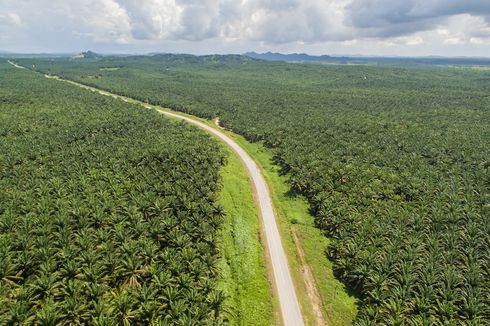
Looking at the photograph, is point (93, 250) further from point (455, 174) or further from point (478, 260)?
point (455, 174)

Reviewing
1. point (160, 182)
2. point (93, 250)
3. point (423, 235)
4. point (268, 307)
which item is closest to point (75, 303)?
point (93, 250)

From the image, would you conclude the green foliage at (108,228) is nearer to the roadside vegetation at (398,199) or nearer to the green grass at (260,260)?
the green grass at (260,260)

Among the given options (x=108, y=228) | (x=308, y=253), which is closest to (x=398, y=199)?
(x=308, y=253)

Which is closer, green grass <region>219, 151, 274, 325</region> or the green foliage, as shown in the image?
the green foliage

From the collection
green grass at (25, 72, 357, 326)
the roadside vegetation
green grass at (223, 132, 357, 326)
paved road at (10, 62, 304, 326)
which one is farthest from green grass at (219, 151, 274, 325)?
the roadside vegetation

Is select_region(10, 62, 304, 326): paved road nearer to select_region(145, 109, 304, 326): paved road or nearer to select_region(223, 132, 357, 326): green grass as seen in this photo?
select_region(145, 109, 304, 326): paved road

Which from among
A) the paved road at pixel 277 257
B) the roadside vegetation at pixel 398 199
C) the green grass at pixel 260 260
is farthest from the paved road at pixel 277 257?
the roadside vegetation at pixel 398 199

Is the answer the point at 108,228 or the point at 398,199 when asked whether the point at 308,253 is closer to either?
the point at 398,199

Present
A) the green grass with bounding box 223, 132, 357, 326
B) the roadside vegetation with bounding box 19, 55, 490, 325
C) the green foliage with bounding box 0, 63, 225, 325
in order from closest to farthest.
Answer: the green foliage with bounding box 0, 63, 225, 325, the roadside vegetation with bounding box 19, 55, 490, 325, the green grass with bounding box 223, 132, 357, 326
